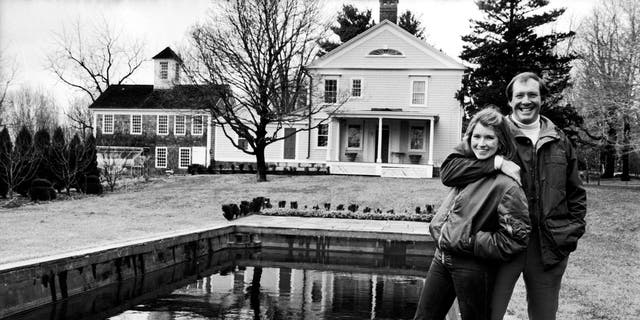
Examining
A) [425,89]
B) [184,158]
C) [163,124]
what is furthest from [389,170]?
[163,124]

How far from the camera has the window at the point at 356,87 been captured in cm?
2905

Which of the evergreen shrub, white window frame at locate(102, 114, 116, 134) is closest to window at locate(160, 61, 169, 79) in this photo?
white window frame at locate(102, 114, 116, 134)

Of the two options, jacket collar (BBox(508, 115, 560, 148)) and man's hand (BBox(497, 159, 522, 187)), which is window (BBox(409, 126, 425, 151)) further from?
man's hand (BBox(497, 159, 522, 187))

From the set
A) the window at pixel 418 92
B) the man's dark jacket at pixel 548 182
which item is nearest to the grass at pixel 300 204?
the man's dark jacket at pixel 548 182

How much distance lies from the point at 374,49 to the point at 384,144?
15.4ft

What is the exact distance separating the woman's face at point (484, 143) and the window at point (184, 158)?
112 feet

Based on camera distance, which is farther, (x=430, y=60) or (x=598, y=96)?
(x=430, y=60)

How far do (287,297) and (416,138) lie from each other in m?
21.1

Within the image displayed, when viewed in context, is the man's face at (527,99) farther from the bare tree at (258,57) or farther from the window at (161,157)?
the window at (161,157)

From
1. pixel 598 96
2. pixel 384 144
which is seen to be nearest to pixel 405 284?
pixel 598 96

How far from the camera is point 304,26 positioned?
25016 mm

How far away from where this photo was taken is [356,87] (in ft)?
95.7

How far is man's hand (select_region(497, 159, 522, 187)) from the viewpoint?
310 cm

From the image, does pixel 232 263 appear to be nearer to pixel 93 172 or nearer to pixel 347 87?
pixel 93 172
